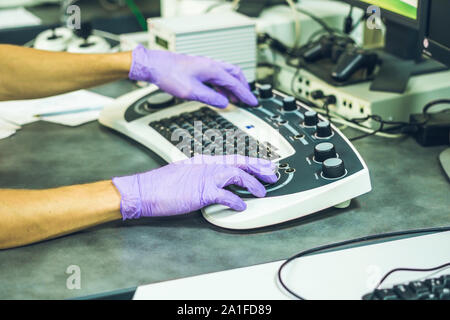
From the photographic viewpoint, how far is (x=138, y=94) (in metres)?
1.33

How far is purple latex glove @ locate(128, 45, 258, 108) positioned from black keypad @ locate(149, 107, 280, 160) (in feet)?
0.13

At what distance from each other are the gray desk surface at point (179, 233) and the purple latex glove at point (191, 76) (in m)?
0.17

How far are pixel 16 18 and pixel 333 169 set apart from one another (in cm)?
166

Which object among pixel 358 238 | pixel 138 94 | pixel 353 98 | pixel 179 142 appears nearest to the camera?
pixel 358 238

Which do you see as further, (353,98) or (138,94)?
(138,94)

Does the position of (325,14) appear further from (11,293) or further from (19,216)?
(11,293)

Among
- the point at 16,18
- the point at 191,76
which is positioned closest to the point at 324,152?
the point at 191,76

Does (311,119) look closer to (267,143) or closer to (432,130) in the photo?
(267,143)

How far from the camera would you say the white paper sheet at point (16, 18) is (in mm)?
2004

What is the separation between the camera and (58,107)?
1391mm

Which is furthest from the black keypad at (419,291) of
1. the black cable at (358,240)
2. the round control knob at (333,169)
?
the round control knob at (333,169)

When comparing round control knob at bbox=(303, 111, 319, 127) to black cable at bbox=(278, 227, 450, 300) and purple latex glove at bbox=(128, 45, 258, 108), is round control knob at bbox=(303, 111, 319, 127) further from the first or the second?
black cable at bbox=(278, 227, 450, 300)

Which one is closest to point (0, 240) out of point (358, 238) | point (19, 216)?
point (19, 216)
